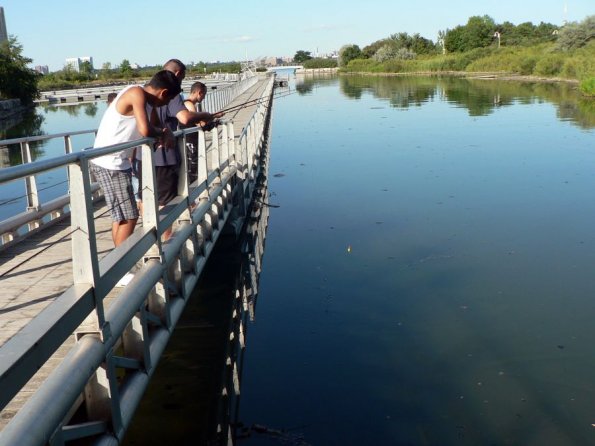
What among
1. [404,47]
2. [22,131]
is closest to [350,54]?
[404,47]

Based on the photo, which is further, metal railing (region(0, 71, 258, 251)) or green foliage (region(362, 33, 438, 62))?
green foliage (region(362, 33, 438, 62))

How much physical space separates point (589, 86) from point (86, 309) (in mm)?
35118

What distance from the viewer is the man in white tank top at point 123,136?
14.1 ft

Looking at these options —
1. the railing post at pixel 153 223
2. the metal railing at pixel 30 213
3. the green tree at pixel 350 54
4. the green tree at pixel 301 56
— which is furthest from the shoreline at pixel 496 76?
the green tree at pixel 301 56

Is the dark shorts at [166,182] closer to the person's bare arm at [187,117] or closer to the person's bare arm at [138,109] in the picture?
the person's bare arm at [187,117]

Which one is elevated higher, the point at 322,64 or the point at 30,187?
the point at 322,64

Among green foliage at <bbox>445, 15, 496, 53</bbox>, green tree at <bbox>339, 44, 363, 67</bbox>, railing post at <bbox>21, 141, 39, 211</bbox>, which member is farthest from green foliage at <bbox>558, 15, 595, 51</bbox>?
green tree at <bbox>339, 44, 363, 67</bbox>

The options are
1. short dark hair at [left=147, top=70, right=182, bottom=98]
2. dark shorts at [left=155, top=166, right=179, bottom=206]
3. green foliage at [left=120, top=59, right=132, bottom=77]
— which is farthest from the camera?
green foliage at [left=120, top=59, right=132, bottom=77]

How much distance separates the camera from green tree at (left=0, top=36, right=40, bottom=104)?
48375 millimetres

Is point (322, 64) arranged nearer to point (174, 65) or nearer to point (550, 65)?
point (550, 65)

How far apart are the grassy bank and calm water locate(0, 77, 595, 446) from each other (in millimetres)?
23852

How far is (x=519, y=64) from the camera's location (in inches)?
2383

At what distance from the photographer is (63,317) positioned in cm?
252

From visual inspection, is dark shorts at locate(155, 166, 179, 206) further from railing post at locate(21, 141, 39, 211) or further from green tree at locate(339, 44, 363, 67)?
green tree at locate(339, 44, 363, 67)
